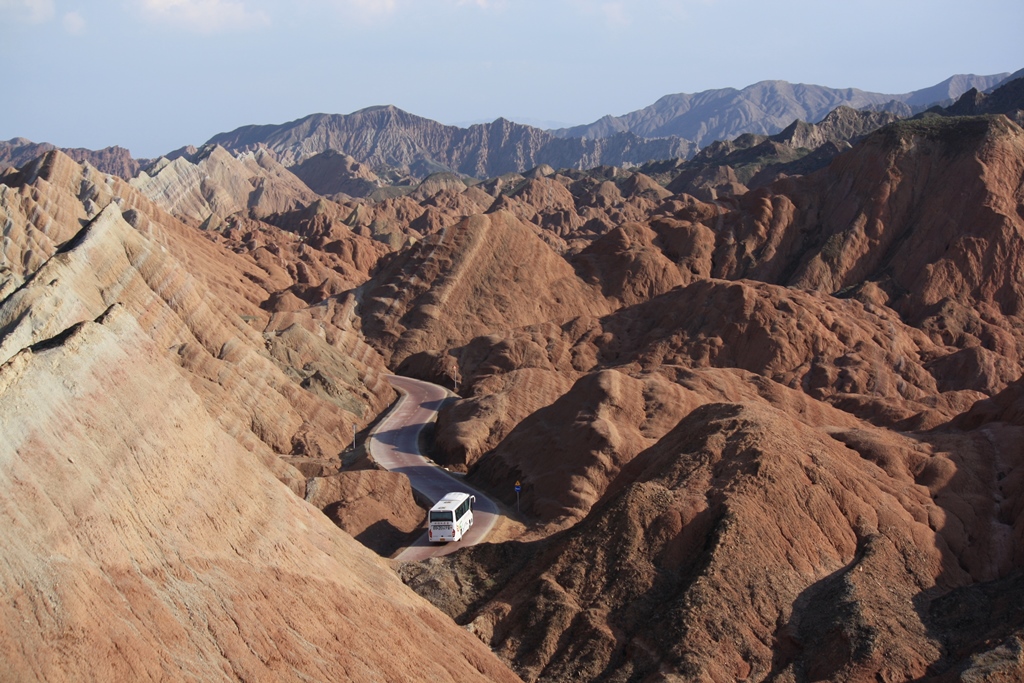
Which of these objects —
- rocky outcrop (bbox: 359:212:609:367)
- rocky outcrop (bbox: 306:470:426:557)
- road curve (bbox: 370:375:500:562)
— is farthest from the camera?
rocky outcrop (bbox: 359:212:609:367)

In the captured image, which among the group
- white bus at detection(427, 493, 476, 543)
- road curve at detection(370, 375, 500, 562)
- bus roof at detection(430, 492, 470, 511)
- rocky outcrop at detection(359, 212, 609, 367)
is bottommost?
road curve at detection(370, 375, 500, 562)

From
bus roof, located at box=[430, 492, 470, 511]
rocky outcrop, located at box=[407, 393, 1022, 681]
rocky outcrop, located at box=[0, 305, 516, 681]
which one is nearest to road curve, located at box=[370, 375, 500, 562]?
bus roof, located at box=[430, 492, 470, 511]

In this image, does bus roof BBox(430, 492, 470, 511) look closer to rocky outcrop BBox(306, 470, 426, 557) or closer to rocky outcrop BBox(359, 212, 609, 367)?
rocky outcrop BBox(306, 470, 426, 557)

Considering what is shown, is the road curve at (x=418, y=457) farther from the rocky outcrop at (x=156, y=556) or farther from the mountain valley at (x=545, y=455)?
the rocky outcrop at (x=156, y=556)

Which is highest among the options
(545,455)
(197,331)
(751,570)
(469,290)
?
(197,331)

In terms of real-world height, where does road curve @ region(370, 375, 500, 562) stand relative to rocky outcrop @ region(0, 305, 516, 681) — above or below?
below

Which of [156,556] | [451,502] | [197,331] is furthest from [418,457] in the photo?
[156,556]

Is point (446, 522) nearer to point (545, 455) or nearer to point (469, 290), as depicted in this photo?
point (545, 455)

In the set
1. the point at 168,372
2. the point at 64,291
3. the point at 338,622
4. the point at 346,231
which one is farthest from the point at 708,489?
the point at 346,231

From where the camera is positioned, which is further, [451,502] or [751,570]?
[451,502]
